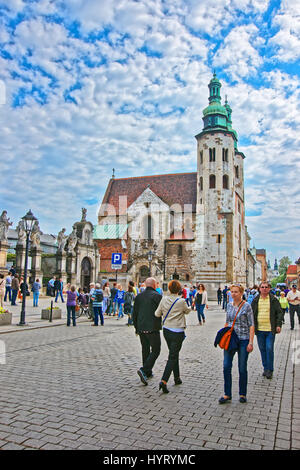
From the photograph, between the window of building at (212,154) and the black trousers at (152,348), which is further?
the window of building at (212,154)

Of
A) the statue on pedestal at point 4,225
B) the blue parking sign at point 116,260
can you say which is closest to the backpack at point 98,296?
the blue parking sign at point 116,260

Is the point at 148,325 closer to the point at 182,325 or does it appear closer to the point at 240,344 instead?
the point at 182,325

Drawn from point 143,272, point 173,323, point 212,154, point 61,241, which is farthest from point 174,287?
point 212,154

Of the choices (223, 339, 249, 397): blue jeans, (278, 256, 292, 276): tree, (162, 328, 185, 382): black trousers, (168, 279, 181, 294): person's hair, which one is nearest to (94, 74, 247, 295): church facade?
(168, 279, 181, 294): person's hair

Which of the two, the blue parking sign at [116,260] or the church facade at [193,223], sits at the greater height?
the church facade at [193,223]

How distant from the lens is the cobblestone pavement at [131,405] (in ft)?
13.4

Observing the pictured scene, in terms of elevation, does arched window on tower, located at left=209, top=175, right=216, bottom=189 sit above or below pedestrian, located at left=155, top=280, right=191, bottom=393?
above

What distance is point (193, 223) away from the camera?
4522 cm

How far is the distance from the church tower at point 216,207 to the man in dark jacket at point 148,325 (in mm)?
35621

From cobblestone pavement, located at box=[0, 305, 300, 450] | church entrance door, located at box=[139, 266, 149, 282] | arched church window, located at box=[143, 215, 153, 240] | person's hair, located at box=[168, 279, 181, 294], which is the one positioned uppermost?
arched church window, located at box=[143, 215, 153, 240]

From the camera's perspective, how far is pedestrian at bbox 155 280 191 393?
235 inches

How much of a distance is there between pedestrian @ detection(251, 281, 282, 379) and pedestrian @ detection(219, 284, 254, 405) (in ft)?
4.87

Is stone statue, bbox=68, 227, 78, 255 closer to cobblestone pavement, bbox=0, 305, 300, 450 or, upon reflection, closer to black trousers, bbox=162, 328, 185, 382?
cobblestone pavement, bbox=0, 305, 300, 450

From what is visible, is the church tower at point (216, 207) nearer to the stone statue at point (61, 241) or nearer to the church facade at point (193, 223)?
the church facade at point (193, 223)
